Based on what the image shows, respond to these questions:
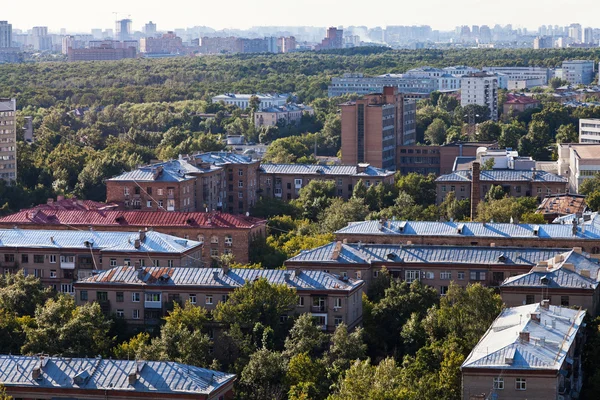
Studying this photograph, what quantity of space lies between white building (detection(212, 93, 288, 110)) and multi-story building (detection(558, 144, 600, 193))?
61477 mm

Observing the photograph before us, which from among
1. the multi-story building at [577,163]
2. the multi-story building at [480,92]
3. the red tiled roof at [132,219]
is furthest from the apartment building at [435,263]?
the multi-story building at [480,92]

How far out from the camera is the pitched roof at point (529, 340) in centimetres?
3581

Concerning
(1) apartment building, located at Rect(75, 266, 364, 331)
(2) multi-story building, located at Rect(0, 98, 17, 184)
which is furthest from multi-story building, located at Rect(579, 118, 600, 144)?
(1) apartment building, located at Rect(75, 266, 364, 331)

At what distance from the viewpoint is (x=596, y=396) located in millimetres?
37781

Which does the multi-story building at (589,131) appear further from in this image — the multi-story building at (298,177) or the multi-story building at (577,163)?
the multi-story building at (298,177)

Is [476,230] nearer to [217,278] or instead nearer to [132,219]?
[217,278]

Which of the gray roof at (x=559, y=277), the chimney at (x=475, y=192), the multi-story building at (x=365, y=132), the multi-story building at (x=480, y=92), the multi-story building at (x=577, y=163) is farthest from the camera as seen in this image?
the multi-story building at (x=480, y=92)

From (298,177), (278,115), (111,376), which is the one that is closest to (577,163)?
Result: (298,177)

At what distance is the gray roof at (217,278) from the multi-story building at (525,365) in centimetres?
889

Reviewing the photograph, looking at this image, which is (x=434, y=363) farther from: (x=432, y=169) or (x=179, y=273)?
(x=432, y=169)

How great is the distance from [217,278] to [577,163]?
37188mm

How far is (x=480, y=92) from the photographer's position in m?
140

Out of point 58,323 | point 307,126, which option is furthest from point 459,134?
point 58,323

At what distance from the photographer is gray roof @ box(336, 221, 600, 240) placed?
55.8 m
